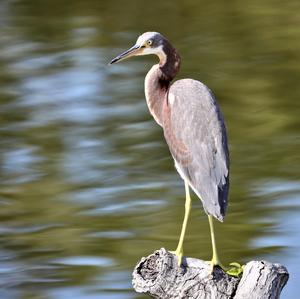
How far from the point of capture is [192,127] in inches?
174

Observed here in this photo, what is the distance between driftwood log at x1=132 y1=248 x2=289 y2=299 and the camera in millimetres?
3889

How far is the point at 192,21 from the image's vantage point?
422 inches

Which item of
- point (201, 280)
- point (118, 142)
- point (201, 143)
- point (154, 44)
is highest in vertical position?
point (154, 44)

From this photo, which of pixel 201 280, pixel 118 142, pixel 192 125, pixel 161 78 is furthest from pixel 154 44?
pixel 118 142

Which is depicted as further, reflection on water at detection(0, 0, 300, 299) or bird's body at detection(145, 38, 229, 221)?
reflection on water at detection(0, 0, 300, 299)

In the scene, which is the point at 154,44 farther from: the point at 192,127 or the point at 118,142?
the point at 118,142

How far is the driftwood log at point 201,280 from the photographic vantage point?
3889 mm

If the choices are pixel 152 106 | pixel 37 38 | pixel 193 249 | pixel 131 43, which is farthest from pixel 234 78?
pixel 152 106

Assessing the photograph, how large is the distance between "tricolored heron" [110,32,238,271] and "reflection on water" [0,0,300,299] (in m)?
1.79

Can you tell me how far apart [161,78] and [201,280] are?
104cm

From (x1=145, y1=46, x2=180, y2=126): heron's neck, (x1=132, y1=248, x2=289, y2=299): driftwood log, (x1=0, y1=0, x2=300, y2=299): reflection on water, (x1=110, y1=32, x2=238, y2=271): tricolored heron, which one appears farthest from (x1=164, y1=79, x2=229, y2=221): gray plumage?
(x1=0, y1=0, x2=300, y2=299): reflection on water

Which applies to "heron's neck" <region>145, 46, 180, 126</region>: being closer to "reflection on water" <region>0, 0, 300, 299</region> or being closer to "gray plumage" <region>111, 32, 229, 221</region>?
"gray plumage" <region>111, 32, 229, 221</region>

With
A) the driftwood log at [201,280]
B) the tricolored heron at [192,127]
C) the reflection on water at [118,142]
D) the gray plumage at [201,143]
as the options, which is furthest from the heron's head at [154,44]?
the reflection on water at [118,142]

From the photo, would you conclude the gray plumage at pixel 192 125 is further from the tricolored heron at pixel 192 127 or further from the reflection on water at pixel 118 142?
the reflection on water at pixel 118 142
